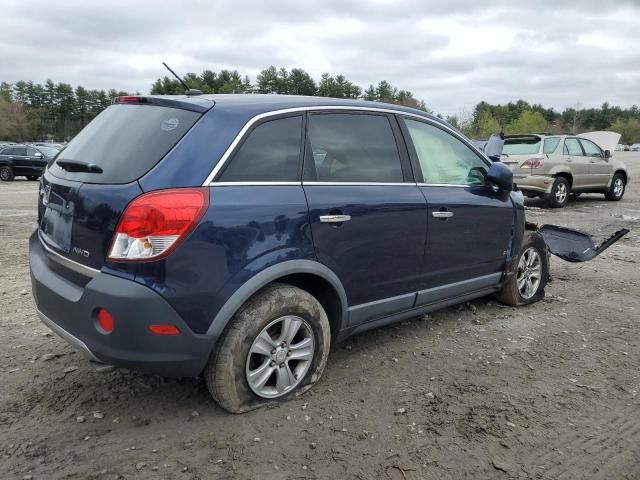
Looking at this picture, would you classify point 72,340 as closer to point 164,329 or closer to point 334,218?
point 164,329

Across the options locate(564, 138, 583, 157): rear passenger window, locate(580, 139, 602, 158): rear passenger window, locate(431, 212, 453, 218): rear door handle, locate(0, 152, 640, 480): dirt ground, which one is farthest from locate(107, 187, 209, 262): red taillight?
locate(580, 139, 602, 158): rear passenger window

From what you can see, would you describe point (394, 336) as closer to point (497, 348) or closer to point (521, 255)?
point (497, 348)

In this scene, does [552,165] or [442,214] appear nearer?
[442,214]

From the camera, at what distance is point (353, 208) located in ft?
10.3

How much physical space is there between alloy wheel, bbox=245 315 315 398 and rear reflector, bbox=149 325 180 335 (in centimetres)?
45

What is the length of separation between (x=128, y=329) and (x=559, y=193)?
1198 cm

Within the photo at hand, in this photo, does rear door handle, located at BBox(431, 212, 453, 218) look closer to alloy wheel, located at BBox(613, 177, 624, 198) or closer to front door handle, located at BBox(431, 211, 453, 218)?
front door handle, located at BBox(431, 211, 453, 218)

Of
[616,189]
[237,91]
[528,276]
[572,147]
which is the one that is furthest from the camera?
[237,91]

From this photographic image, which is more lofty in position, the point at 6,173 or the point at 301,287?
the point at 301,287

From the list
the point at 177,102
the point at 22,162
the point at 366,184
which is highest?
the point at 177,102

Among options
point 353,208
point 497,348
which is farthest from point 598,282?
point 353,208

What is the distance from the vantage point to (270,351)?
2898mm

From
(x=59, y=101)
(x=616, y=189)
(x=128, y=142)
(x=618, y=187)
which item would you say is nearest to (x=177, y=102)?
(x=128, y=142)

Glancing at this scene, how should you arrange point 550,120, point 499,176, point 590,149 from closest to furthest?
point 499,176
point 590,149
point 550,120
